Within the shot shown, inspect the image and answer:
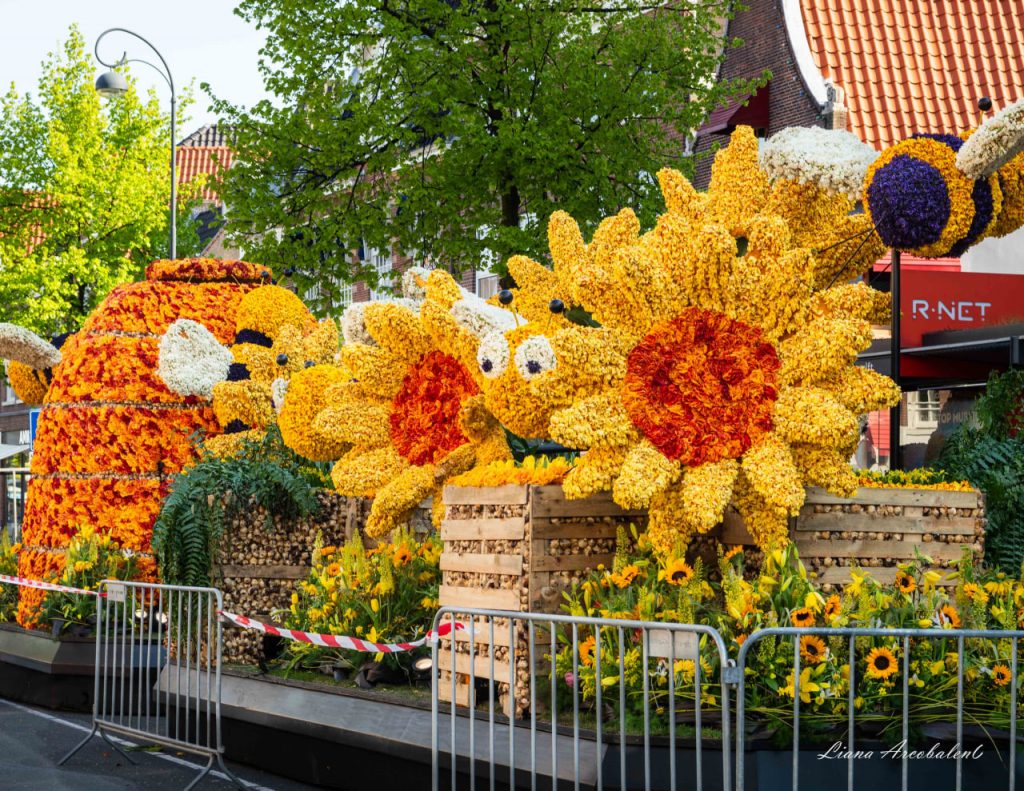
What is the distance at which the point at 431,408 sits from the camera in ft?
30.5

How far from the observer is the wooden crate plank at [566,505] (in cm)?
754

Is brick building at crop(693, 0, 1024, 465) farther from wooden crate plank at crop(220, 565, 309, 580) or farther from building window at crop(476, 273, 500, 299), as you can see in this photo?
wooden crate plank at crop(220, 565, 309, 580)

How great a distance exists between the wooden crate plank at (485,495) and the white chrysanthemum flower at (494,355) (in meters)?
0.59

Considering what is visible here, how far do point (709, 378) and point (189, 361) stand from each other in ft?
18.3

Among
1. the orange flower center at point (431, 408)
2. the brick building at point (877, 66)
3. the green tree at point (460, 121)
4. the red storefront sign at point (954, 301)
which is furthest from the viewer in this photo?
the brick building at point (877, 66)

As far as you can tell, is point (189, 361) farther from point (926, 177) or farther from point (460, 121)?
point (926, 177)

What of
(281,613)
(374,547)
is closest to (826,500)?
(374,547)

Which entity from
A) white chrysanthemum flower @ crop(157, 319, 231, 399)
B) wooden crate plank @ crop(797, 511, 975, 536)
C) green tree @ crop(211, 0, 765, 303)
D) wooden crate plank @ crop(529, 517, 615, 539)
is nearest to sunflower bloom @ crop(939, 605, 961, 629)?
wooden crate plank @ crop(797, 511, 975, 536)

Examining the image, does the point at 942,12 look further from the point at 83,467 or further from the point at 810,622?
the point at 810,622

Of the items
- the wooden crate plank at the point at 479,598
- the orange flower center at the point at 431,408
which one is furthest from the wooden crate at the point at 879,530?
the orange flower center at the point at 431,408

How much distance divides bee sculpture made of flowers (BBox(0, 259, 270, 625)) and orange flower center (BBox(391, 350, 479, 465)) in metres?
3.35

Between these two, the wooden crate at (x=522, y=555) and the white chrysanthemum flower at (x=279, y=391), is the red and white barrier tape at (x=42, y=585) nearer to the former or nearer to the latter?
the white chrysanthemum flower at (x=279, y=391)

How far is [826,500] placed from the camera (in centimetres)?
757

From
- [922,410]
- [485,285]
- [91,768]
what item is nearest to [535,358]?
[91,768]
